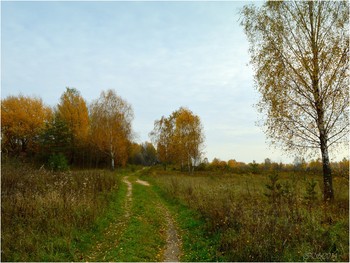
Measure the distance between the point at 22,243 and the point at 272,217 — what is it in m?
7.37

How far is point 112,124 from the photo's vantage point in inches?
1608

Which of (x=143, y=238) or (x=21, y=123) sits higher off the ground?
(x=21, y=123)

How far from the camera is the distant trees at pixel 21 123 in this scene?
4628cm

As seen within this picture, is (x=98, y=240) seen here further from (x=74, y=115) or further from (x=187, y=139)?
(x=74, y=115)

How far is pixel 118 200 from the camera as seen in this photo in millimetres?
16188

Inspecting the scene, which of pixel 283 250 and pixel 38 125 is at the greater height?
pixel 38 125

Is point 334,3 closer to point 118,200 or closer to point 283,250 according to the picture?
point 283,250

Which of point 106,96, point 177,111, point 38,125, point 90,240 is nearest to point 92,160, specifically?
point 38,125

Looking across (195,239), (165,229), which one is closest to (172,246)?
(195,239)

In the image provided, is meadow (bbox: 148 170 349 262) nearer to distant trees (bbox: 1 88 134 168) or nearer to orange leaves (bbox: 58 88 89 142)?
distant trees (bbox: 1 88 134 168)

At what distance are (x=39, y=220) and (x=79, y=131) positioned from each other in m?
39.5

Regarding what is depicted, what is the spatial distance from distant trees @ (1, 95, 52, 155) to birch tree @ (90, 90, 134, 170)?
35.3 ft

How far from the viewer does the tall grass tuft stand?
756cm

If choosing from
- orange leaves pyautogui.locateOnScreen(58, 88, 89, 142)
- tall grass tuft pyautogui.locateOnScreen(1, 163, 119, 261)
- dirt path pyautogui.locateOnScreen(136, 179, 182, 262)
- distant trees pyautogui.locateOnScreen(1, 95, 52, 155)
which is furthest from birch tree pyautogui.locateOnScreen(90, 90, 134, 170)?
dirt path pyautogui.locateOnScreen(136, 179, 182, 262)
